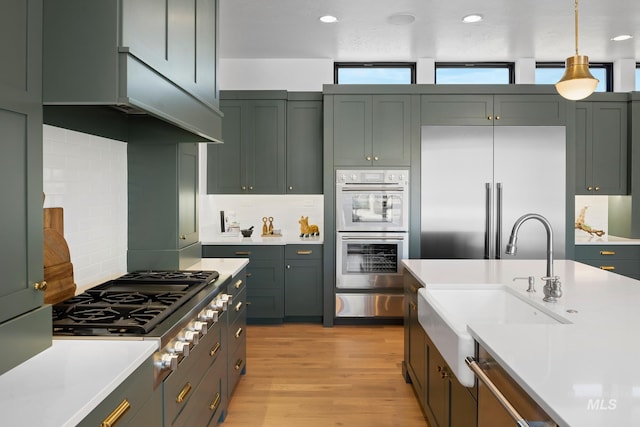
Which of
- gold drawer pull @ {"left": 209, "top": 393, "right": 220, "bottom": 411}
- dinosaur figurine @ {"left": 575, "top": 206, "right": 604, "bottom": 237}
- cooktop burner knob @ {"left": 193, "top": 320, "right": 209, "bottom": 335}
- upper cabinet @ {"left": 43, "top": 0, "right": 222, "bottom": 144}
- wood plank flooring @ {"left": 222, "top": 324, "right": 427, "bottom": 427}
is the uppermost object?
upper cabinet @ {"left": 43, "top": 0, "right": 222, "bottom": 144}

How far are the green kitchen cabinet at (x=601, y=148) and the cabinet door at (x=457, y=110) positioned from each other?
3.51 feet

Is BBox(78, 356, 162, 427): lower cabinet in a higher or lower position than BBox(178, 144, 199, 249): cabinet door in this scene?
lower

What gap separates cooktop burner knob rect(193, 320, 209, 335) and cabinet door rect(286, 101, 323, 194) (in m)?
3.13

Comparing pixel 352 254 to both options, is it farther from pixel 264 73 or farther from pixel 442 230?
pixel 264 73

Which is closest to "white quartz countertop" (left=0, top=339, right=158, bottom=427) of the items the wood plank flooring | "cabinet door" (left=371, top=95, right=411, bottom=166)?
the wood plank flooring

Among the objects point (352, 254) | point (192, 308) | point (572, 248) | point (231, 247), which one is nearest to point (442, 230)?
point (352, 254)

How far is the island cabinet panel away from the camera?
16.1ft

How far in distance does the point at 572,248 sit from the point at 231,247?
11.2 ft

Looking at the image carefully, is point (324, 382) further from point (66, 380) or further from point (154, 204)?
point (66, 380)

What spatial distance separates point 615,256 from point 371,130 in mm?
2777

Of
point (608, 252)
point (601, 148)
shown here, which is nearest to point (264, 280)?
point (608, 252)

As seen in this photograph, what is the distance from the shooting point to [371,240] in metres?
4.87

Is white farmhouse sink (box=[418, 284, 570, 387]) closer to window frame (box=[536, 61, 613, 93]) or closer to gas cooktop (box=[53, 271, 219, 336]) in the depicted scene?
gas cooktop (box=[53, 271, 219, 336])

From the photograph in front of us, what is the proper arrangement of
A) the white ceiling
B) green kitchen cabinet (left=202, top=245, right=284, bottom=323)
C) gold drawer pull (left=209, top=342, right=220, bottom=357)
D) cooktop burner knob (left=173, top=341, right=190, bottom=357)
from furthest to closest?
green kitchen cabinet (left=202, top=245, right=284, bottom=323), the white ceiling, gold drawer pull (left=209, top=342, right=220, bottom=357), cooktop burner knob (left=173, top=341, right=190, bottom=357)
